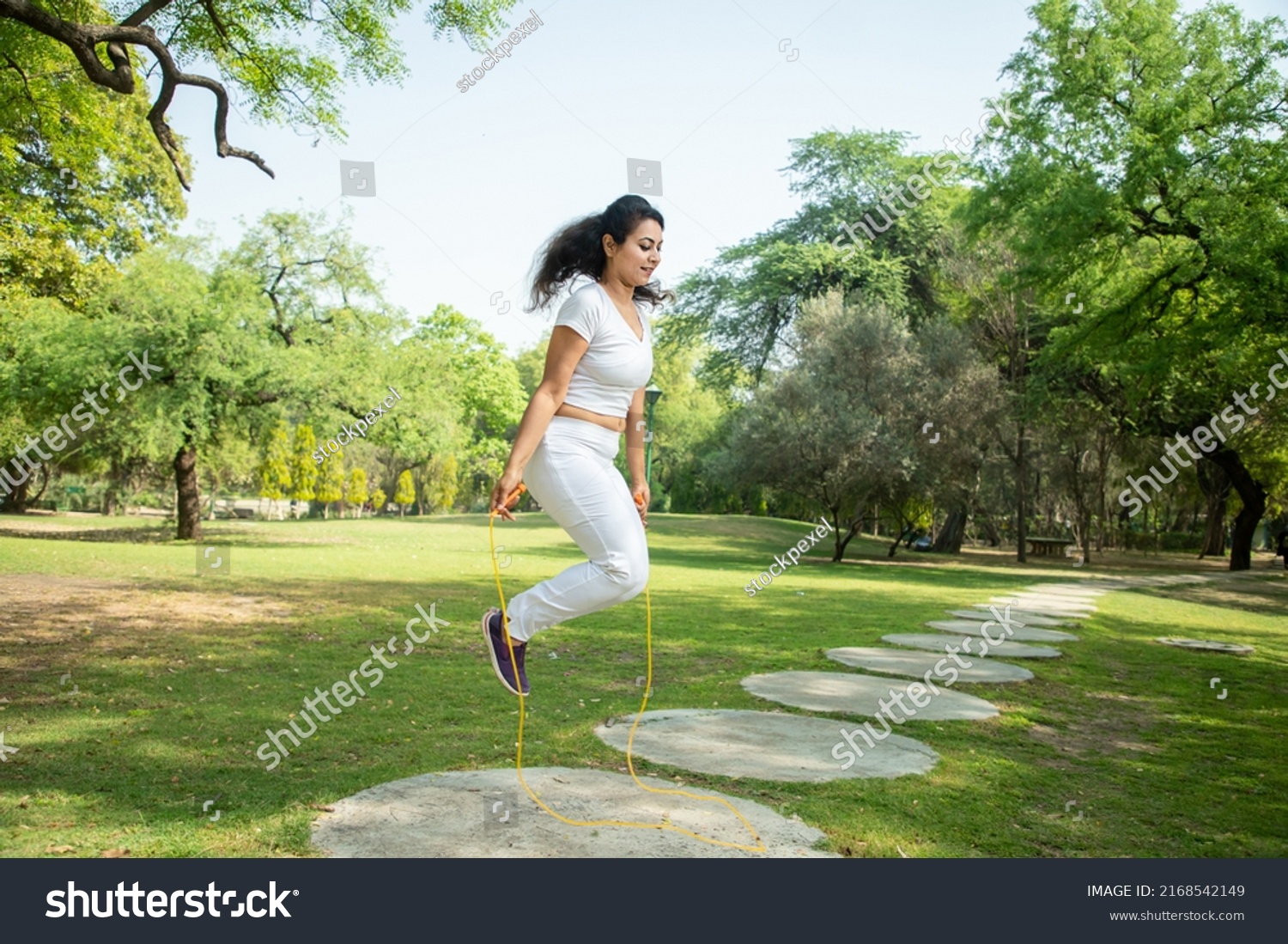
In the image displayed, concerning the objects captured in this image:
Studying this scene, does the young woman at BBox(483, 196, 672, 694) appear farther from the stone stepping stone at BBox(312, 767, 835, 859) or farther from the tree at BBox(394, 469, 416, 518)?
the tree at BBox(394, 469, 416, 518)

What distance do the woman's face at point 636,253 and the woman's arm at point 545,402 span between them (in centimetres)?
45

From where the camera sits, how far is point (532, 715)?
5812 mm

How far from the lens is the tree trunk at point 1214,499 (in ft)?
129

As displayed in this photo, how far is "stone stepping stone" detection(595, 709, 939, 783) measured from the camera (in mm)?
4590

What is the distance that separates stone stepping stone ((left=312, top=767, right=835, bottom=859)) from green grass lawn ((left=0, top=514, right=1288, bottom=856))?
0.17 metres

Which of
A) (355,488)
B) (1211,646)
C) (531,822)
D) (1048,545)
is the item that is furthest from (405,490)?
(531,822)

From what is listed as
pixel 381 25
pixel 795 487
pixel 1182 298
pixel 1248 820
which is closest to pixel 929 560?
pixel 795 487

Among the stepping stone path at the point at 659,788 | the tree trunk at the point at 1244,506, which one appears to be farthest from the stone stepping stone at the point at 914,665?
the tree trunk at the point at 1244,506

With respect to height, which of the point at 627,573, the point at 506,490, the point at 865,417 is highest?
the point at 865,417

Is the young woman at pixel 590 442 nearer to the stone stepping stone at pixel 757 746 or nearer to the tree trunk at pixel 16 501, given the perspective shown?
the stone stepping stone at pixel 757 746

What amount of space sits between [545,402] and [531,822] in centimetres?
164

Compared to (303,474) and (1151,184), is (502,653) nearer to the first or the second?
(1151,184)

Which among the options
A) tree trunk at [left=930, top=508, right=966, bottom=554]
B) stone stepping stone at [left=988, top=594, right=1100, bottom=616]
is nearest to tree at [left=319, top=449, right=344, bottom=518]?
tree trunk at [left=930, top=508, right=966, bottom=554]

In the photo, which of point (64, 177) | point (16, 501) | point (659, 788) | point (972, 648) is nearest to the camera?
point (659, 788)
